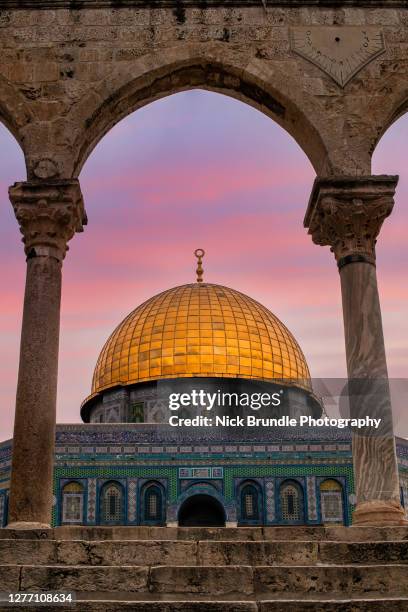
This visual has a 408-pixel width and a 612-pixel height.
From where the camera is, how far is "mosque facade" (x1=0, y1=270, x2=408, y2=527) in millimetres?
23797

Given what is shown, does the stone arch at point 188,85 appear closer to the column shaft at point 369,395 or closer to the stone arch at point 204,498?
the column shaft at point 369,395

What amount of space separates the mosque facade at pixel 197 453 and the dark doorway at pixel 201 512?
3 centimetres

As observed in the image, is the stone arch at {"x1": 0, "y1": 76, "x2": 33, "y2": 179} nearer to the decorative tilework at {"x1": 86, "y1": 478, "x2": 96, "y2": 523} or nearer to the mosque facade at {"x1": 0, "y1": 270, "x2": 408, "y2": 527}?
the mosque facade at {"x1": 0, "y1": 270, "x2": 408, "y2": 527}

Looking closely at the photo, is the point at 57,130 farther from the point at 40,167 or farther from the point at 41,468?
the point at 41,468

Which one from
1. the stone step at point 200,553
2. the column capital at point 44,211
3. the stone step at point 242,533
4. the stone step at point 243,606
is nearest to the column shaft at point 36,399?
the column capital at point 44,211

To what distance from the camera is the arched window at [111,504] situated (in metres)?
23.7

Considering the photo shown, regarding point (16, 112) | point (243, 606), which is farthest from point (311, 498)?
point (243, 606)

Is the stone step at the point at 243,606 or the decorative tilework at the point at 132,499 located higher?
the decorative tilework at the point at 132,499

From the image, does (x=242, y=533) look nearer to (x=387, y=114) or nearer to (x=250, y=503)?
(x=387, y=114)

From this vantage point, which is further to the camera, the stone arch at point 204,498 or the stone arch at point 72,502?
the stone arch at point 204,498

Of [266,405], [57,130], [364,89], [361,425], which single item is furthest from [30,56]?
[266,405]

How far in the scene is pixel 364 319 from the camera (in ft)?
25.4

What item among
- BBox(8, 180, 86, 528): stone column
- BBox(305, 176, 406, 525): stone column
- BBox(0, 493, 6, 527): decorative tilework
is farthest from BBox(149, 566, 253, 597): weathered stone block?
BBox(0, 493, 6, 527): decorative tilework

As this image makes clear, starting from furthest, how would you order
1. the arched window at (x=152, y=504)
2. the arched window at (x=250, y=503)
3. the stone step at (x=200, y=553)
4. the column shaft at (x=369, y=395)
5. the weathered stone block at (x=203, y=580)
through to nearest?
the arched window at (x=152, y=504) → the arched window at (x=250, y=503) → the column shaft at (x=369, y=395) → the stone step at (x=200, y=553) → the weathered stone block at (x=203, y=580)
